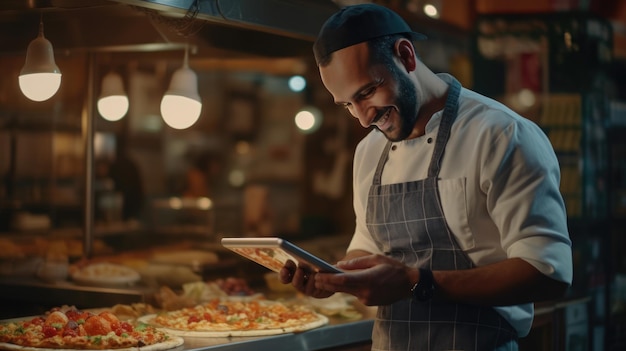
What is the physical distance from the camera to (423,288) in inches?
99.3

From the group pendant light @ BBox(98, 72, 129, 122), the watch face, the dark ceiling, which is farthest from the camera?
pendant light @ BBox(98, 72, 129, 122)

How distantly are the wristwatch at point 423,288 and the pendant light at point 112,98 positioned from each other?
103 inches

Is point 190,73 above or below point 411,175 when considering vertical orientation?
above

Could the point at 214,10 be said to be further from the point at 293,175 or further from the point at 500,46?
the point at 293,175

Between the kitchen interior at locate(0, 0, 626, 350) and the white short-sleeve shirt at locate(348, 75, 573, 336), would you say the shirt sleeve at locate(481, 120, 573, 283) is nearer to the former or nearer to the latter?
the white short-sleeve shirt at locate(348, 75, 573, 336)

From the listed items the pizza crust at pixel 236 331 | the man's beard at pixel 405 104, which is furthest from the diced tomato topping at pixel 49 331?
the man's beard at pixel 405 104

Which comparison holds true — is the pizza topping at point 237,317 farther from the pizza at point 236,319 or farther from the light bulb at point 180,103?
the light bulb at point 180,103

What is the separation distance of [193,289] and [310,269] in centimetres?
206

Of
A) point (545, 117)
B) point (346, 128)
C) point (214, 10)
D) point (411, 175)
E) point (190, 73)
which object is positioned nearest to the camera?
point (411, 175)

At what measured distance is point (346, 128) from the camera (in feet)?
37.8

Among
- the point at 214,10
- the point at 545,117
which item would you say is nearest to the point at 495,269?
the point at 214,10

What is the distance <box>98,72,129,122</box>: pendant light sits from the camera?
4.63 m

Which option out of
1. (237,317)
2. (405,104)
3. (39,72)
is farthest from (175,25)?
(405,104)

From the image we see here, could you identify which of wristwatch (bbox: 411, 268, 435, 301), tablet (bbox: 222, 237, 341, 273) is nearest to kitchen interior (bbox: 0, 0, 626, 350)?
tablet (bbox: 222, 237, 341, 273)
